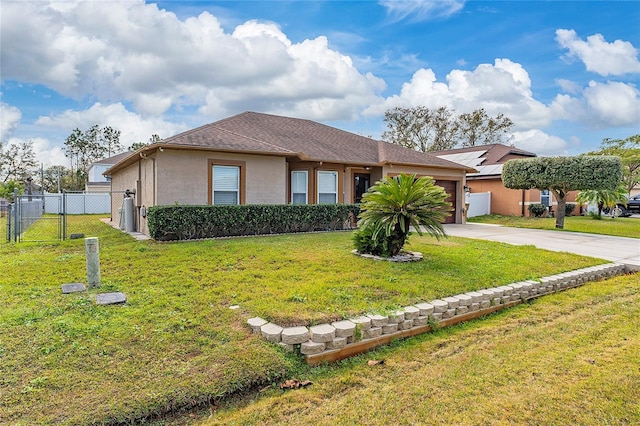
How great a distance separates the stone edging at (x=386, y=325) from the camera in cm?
390

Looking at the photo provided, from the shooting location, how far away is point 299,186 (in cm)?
1415

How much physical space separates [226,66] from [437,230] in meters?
11.2

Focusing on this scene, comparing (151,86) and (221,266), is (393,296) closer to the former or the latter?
(221,266)

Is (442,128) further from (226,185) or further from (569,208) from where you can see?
(226,185)

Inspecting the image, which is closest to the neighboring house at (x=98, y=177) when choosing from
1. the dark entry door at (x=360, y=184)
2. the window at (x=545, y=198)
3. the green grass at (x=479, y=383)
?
the dark entry door at (x=360, y=184)

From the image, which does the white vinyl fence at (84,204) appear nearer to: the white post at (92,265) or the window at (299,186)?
the window at (299,186)

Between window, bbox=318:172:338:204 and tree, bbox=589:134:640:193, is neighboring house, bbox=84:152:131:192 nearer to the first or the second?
window, bbox=318:172:338:204

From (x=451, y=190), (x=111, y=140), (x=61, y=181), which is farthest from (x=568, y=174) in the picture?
(x=61, y=181)

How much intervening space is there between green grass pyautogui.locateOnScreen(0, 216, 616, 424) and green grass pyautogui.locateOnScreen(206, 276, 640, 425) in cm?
45

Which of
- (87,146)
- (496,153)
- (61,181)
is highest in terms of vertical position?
(87,146)

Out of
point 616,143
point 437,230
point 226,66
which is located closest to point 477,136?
point 616,143

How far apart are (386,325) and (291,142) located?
37.3 feet

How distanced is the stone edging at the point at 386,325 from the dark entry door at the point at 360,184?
31.6 ft

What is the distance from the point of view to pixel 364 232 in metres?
7.95
